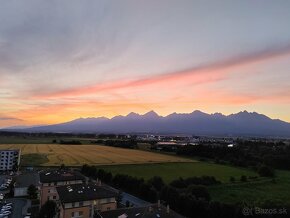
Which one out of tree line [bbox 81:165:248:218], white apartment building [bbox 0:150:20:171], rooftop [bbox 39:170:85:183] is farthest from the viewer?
white apartment building [bbox 0:150:20:171]

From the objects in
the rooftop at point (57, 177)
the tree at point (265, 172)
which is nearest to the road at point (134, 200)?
the rooftop at point (57, 177)

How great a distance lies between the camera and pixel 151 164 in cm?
5662

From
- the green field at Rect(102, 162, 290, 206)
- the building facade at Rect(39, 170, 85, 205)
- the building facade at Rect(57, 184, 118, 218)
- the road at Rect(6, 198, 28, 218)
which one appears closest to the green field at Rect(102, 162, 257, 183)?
the green field at Rect(102, 162, 290, 206)

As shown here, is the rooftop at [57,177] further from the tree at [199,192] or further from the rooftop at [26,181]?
the tree at [199,192]

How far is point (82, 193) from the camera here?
2539 centimetres

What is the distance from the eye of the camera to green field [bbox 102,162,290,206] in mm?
34156

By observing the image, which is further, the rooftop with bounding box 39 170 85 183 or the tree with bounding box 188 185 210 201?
the rooftop with bounding box 39 170 85 183

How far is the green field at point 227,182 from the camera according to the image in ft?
112

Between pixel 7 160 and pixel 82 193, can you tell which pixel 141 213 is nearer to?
pixel 82 193

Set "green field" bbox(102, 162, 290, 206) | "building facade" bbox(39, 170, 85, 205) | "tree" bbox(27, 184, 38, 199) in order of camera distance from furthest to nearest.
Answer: "tree" bbox(27, 184, 38, 199)
"green field" bbox(102, 162, 290, 206)
"building facade" bbox(39, 170, 85, 205)

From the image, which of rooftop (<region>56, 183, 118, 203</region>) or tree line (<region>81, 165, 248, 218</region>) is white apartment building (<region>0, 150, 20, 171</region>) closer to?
tree line (<region>81, 165, 248, 218</region>)

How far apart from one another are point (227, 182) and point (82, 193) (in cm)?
2403

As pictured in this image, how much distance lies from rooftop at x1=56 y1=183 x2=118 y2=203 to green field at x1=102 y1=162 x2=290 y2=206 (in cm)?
1308

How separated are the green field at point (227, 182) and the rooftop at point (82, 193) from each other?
515 inches
